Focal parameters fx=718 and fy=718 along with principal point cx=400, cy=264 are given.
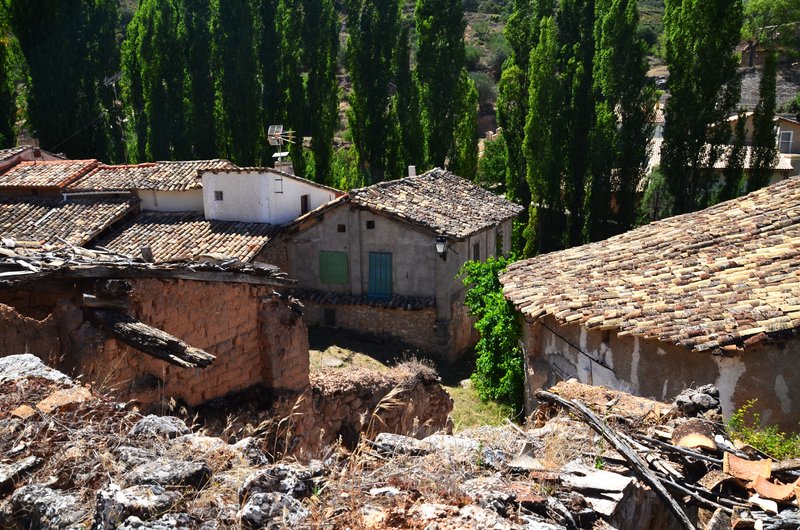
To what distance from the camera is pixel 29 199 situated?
2019 centimetres

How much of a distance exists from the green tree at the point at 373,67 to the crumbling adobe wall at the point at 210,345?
19.5 meters

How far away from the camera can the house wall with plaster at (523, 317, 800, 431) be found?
27.9 feet

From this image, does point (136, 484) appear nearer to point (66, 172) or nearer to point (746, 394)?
point (746, 394)

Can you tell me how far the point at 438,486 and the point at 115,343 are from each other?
4.02 m

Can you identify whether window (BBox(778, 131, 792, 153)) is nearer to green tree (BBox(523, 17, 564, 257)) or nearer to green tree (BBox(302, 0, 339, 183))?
green tree (BBox(523, 17, 564, 257))

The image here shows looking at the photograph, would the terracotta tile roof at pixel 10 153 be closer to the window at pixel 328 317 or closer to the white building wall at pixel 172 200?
the white building wall at pixel 172 200

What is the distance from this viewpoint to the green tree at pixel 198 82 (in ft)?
95.7

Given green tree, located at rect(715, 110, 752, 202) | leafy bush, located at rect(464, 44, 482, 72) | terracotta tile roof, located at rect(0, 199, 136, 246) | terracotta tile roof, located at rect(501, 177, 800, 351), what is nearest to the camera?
terracotta tile roof, located at rect(501, 177, 800, 351)

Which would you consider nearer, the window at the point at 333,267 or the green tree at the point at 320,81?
the window at the point at 333,267

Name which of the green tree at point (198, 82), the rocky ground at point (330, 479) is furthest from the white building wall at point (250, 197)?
the rocky ground at point (330, 479)

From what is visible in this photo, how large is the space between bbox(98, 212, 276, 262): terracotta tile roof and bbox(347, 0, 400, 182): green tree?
9.97 m

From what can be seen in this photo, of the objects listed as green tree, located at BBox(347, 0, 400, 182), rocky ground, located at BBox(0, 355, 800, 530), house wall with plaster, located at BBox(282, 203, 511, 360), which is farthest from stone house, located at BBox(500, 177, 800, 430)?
green tree, located at BBox(347, 0, 400, 182)

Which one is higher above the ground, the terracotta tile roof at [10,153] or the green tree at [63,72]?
the green tree at [63,72]

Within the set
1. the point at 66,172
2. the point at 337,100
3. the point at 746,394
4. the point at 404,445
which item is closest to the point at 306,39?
the point at 337,100
